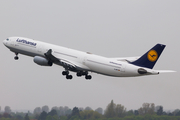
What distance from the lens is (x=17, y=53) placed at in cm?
6862

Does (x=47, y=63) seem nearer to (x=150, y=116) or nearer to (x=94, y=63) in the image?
(x=94, y=63)

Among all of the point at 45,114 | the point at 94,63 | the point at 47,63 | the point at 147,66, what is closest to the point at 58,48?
the point at 47,63

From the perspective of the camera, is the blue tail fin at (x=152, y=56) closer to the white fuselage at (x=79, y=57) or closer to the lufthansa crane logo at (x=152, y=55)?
the lufthansa crane logo at (x=152, y=55)

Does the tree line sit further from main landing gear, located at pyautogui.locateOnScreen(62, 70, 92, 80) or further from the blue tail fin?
the blue tail fin

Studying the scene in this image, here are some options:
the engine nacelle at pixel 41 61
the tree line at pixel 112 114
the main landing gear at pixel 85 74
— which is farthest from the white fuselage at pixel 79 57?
the tree line at pixel 112 114

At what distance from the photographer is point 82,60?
59750 millimetres

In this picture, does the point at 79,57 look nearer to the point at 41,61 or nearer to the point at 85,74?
the point at 85,74

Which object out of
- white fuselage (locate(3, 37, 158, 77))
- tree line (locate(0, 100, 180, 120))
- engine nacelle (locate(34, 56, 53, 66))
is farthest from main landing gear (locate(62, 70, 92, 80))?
tree line (locate(0, 100, 180, 120))

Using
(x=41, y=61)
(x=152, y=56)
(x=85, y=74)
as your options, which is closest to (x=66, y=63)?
(x=41, y=61)

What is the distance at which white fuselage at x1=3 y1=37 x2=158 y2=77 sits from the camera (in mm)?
55797

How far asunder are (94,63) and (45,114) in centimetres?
2580

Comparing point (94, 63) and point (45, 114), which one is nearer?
point (94, 63)

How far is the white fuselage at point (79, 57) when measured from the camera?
5580 centimetres

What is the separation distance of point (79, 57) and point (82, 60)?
0.90 meters
